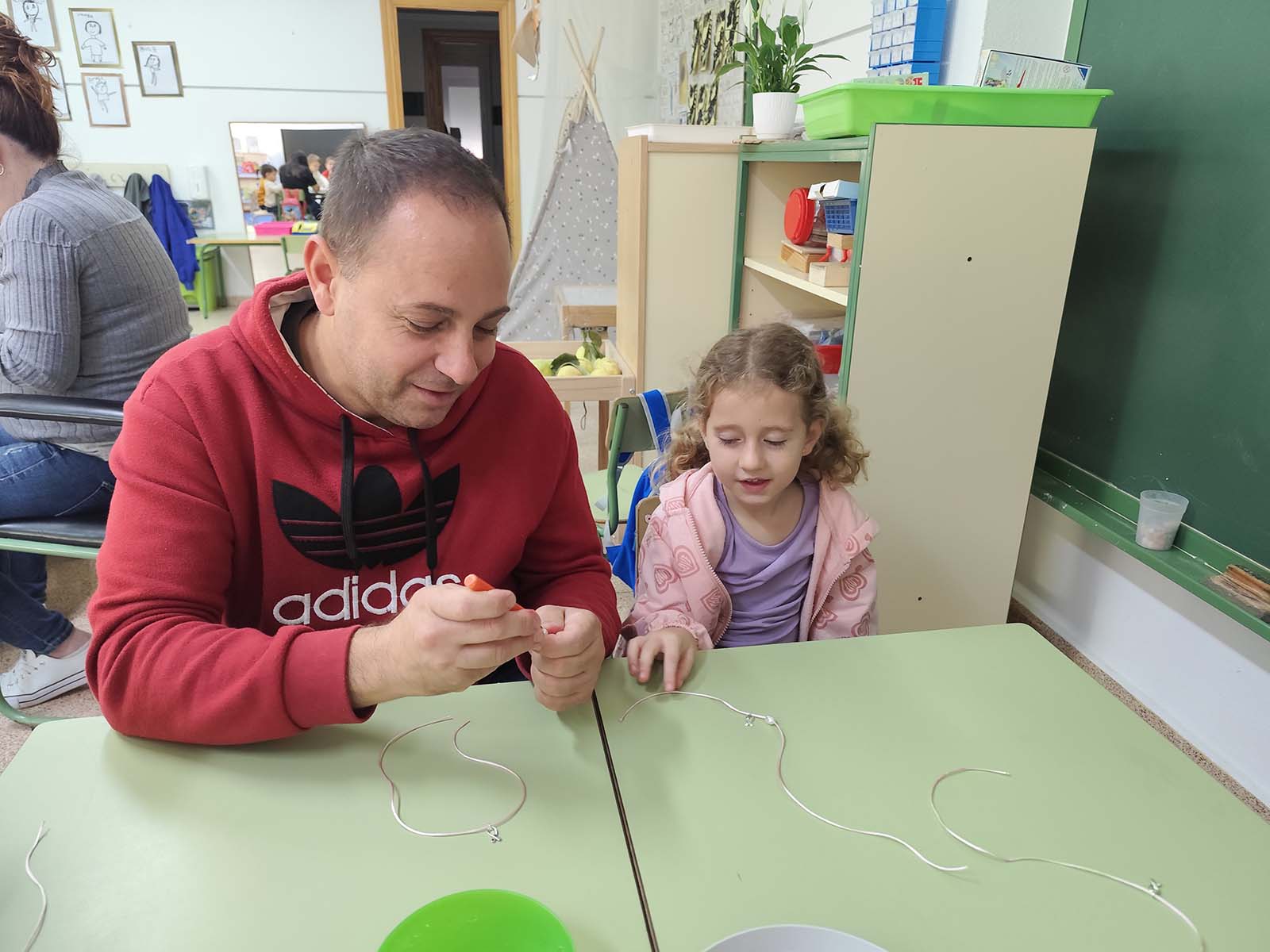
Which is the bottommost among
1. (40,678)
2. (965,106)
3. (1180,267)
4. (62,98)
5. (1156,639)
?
(40,678)

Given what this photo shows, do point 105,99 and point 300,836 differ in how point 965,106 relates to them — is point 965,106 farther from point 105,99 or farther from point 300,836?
point 105,99

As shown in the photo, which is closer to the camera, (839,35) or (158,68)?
(839,35)

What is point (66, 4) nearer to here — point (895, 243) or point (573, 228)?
point (573, 228)

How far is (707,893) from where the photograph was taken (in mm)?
623

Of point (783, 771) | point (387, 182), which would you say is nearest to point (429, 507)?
point (387, 182)

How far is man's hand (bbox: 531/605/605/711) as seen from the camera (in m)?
0.79

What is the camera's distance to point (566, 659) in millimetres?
794

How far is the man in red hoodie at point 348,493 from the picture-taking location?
2.39ft

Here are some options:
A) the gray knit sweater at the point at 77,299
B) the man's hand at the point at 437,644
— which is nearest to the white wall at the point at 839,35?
the gray knit sweater at the point at 77,299

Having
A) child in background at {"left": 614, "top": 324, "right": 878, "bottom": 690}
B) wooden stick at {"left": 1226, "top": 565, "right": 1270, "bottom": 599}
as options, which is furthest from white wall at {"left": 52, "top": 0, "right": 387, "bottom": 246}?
wooden stick at {"left": 1226, "top": 565, "right": 1270, "bottom": 599}

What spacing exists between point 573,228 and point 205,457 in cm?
379

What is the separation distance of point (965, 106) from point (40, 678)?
7.64 feet

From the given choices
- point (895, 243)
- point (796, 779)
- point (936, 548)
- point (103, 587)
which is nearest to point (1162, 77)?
point (895, 243)

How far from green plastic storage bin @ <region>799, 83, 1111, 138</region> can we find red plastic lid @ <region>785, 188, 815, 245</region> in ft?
1.30
